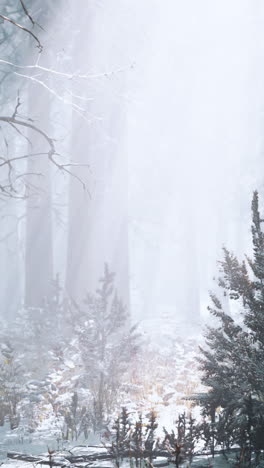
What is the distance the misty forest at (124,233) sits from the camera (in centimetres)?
406

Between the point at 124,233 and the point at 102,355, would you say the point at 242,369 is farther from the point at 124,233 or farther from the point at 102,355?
the point at 124,233

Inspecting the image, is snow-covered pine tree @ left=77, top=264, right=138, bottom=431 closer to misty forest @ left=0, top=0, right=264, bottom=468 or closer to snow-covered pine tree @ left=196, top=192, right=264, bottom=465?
misty forest @ left=0, top=0, right=264, bottom=468

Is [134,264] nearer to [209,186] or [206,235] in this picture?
[206,235]

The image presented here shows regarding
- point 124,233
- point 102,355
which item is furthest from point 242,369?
point 124,233

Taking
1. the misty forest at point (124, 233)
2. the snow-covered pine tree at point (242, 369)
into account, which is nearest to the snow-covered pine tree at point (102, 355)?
the misty forest at point (124, 233)

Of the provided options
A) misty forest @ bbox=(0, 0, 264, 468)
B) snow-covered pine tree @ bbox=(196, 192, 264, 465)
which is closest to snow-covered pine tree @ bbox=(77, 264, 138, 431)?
misty forest @ bbox=(0, 0, 264, 468)

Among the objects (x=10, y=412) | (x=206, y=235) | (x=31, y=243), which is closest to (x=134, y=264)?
(x=206, y=235)

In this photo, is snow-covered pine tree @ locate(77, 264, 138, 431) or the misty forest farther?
snow-covered pine tree @ locate(77, 264, 138, 431)

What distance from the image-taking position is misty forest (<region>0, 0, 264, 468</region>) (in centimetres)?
406

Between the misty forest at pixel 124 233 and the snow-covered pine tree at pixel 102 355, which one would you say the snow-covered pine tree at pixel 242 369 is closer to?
the misty forest at pixel 124 233

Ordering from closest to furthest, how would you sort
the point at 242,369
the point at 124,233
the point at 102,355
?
the point at 242,369
the point at 102,355
the point at 124,233

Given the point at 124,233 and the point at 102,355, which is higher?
the point at 124,233

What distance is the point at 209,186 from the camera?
2245cm

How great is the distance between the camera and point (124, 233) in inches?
563
